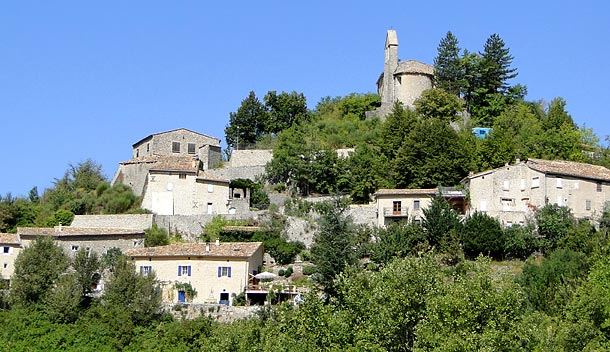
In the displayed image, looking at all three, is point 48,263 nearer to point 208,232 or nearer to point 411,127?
point 208,232

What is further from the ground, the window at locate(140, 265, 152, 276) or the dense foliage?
the dense foliage

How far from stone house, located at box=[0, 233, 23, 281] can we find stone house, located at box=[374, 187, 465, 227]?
66.2ft

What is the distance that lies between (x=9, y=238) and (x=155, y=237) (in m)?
8.06

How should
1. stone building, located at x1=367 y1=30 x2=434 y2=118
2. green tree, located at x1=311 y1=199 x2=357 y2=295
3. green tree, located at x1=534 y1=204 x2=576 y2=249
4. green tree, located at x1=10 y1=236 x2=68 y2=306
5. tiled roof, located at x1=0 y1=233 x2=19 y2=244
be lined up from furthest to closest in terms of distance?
stone building, located at x1=367 y1=30 x2=434 y2=118, tiled roof, located at x1=0 y1=233 x2=19 y2=244, green tree, located at x1=534 y1=204 x2=576 y2=249, green tree, located at x1=10 y1=236 x2=68 y2=306, green tree, located at x1=311 y1=199 x2=357 y2=295

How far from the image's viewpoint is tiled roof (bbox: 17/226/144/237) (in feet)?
200

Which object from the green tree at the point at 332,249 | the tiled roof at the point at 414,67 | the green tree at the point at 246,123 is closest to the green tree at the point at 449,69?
the tiled roof at the point at 414,67

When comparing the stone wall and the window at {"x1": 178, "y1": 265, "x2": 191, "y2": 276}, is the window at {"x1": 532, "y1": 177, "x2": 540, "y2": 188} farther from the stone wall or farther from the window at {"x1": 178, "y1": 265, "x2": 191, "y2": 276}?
the stone wall

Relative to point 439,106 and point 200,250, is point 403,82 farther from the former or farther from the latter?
point 200,250

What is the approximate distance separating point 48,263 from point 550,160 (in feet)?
98.4

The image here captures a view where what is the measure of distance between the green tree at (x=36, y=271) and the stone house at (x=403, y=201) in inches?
701

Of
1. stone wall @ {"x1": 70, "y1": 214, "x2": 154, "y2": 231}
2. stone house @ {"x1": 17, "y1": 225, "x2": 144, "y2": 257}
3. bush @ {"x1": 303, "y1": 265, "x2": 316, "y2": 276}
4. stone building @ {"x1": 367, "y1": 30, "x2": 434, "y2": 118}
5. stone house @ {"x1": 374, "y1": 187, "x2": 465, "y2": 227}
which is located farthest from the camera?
stone building @ {"x1": 367, "y1": 30, "x2": 434, "y2": 118}

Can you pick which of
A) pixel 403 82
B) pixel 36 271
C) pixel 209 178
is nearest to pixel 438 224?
pixel 209 178

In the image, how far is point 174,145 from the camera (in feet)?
243

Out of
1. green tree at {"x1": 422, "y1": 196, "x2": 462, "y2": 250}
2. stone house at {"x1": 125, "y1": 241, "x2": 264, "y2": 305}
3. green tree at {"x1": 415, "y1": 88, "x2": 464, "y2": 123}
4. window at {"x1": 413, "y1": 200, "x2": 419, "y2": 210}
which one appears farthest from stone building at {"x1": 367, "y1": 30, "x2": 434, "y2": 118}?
stone house at {"x1": 125, "y1": 241, "x2": 264, "y2": 305}
